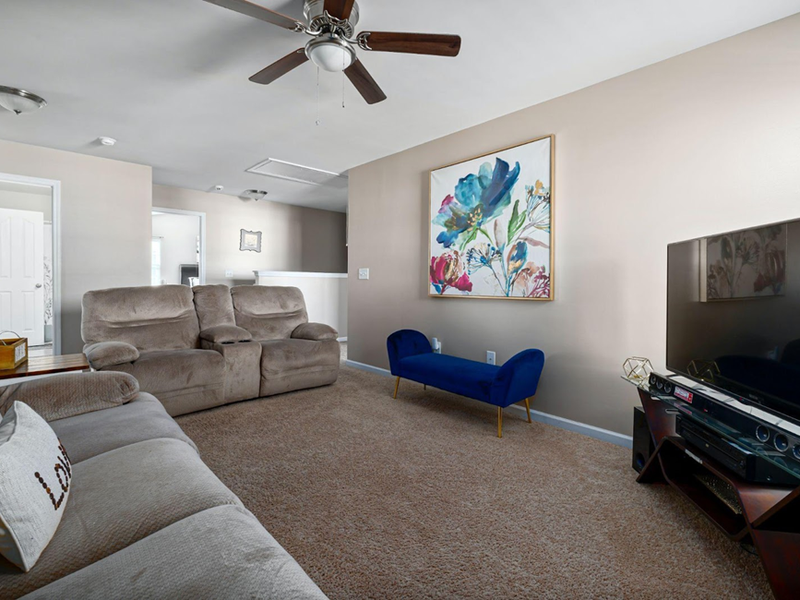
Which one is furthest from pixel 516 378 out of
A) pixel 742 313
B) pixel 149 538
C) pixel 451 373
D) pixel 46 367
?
pixel 46 367

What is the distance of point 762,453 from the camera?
1.27 m

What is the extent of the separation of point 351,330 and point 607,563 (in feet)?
12.2

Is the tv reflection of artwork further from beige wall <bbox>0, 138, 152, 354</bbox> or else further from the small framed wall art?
the small framed wall art

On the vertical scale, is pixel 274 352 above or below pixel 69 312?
below

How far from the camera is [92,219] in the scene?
4.43 meters

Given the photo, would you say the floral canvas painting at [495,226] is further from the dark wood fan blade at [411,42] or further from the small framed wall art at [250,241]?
the small framed wall art at [250,241]

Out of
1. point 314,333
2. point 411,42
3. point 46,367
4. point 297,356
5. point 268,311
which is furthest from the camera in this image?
point 268,311

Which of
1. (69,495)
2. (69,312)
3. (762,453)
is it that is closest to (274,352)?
(69,495)

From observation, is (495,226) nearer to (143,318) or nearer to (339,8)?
(339,8)

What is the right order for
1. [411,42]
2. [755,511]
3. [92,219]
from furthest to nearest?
1. [92,219]
2. [411,42]
3. [755,511]

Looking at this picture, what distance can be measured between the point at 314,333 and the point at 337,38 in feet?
8.48

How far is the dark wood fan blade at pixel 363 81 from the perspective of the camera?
6.91 ft

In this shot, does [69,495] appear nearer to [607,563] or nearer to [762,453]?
[607,563]

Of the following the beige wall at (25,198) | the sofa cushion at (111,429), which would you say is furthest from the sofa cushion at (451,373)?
the beige wall at (25,198)
